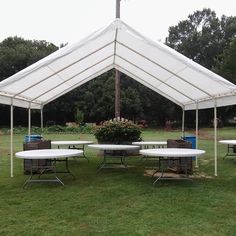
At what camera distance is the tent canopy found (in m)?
6.75

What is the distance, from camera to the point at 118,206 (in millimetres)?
5531

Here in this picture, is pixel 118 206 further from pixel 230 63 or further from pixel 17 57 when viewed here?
pixel 17 57

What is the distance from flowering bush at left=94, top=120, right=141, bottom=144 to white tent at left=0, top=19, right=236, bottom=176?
1.90m

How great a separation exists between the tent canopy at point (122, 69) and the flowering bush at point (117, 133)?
75.4 inches

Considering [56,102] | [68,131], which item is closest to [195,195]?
[68,131]

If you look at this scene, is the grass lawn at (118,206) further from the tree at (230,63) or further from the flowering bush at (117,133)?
the tree at (230,63)

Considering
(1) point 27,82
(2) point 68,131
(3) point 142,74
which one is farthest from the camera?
(2) point 68,131

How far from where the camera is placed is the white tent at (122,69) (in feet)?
22.1

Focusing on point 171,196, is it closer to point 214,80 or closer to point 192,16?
point 214,80

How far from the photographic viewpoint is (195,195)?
6254mm

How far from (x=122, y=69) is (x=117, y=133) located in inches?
86.5

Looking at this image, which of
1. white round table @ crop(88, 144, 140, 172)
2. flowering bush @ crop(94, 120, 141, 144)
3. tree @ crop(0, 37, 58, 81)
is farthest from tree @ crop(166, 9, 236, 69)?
white round table @ crop(88, 144, 140, 172)

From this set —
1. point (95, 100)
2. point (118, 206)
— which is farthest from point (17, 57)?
point (118, 206)

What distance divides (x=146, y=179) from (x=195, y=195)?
1.77 metres
